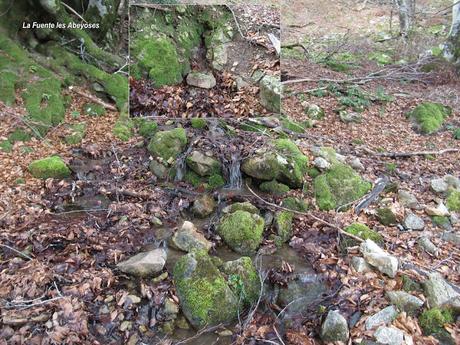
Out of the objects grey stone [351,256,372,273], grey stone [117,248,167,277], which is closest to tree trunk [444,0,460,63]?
grey stone [351,256,372,273]

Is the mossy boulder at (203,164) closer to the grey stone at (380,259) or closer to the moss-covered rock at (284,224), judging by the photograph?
the moss-covered rock at (284,224)

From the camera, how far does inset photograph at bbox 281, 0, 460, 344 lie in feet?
14.4

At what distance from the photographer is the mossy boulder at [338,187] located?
6.72 m

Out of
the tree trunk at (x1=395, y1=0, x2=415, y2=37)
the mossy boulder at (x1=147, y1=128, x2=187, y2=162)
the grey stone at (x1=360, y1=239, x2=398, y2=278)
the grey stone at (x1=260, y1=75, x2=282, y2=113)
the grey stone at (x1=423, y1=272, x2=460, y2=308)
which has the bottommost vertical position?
the grey stone at (x1=423, y1=272, x2=460, y2=308)

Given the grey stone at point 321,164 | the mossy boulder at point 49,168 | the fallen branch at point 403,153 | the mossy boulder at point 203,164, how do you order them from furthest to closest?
the fallen branch at point 403,153 → the grey stone at point 321,164 → the mossy boulder at point 203,164 → the mossy boulder at point 49,168

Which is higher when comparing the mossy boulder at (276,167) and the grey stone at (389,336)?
the mossy boulder at (276,167)

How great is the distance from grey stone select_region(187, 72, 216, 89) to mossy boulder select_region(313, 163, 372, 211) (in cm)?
272

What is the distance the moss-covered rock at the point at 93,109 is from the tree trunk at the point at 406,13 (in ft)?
42.0

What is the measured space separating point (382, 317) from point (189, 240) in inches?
104

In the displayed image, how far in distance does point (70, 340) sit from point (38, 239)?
1.70 meters

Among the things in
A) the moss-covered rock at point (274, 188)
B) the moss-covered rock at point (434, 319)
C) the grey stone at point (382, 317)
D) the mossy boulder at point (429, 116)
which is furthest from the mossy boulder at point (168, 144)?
the mossy boulder at point (429, 116)

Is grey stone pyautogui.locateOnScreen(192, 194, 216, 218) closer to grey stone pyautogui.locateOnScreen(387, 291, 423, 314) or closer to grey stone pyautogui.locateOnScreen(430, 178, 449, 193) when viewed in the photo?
grey stone pyautogui.locateOnScreen(387, 291, 423, 314)

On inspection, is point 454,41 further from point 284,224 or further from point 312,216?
point 284,224

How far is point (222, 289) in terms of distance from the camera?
4.53 metres
